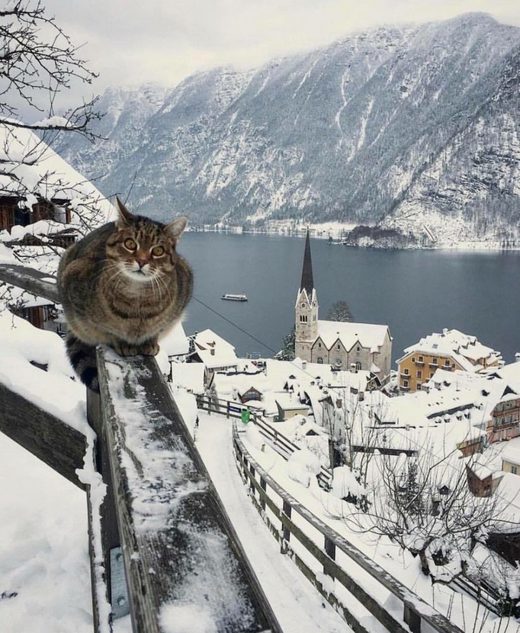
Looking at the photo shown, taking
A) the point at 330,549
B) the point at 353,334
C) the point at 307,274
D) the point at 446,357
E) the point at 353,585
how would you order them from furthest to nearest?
1. the point at 307,274
2. the point at 353,334
3. the point at 446,357
4. the point at 330,549
5. the point at 353,585

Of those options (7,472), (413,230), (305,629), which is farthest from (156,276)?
(413,230)

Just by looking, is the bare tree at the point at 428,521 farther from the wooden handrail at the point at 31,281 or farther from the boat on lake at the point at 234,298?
the boat on lake at the point at 234,298

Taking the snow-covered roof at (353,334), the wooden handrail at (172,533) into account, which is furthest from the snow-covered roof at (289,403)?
the wooden handrail at (172,533)

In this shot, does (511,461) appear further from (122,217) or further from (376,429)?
(122,217)

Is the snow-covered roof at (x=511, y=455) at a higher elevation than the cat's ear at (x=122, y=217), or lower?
lower

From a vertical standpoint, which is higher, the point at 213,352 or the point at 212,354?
the point at 213,352

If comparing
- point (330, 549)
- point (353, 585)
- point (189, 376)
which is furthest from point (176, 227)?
point (189, 376)

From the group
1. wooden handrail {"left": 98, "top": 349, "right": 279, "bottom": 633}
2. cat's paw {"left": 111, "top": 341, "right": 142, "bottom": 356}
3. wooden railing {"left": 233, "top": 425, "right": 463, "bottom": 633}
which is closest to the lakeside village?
wooden railing {"left": 233, "top": 425, "right": 463, "bottom": 633}
